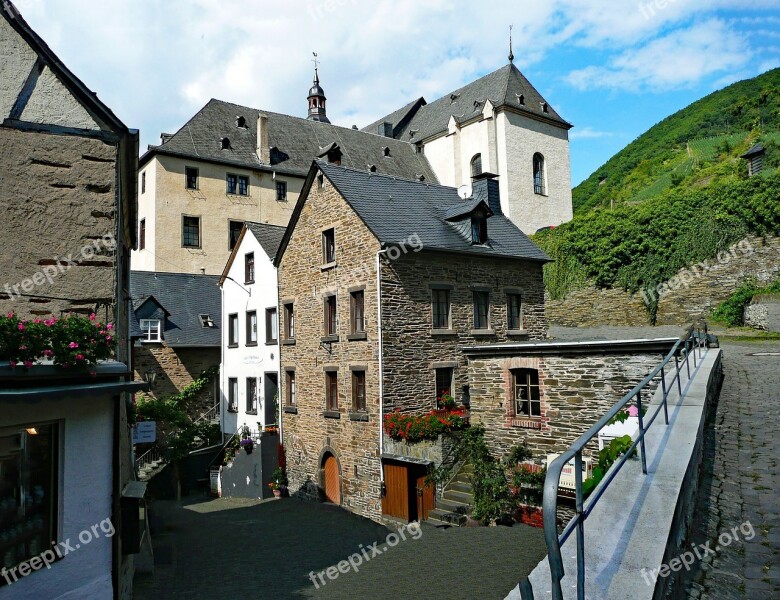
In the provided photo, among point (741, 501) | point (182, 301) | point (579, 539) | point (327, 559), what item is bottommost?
point (327, 559)

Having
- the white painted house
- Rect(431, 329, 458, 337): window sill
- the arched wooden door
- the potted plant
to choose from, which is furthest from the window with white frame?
Rect(431, 329, 458, 337): window sill

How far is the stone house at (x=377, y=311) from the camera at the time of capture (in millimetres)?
18734

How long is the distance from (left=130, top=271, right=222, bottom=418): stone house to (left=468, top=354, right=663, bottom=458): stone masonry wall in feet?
51.8

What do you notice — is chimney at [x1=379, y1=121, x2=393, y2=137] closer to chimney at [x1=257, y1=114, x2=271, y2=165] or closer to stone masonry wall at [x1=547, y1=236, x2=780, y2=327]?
chimney at [x1=257, y1=114, x2=271, y2=165]

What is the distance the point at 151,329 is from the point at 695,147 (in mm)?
46939

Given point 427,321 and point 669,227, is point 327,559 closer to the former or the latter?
point 427,321

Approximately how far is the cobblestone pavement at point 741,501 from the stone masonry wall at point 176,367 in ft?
77.0

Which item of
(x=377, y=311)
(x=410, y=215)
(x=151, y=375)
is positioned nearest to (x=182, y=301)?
(x=151, y=375)

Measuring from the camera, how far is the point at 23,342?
6.13 metres

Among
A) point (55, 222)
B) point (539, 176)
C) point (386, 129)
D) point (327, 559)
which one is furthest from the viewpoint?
point (386, 129)

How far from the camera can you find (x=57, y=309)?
7.30 meters

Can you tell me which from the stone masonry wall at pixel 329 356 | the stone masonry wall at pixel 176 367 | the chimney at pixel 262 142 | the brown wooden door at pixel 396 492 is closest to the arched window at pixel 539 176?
the chimney at pixel 262 142

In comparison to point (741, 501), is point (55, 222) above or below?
above

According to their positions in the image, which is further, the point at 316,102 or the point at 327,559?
the point at 316,102
